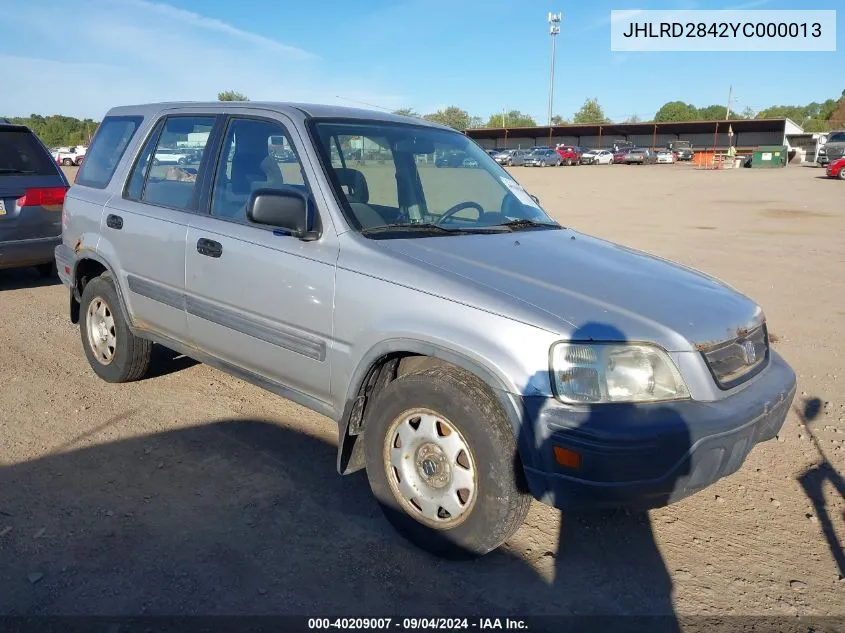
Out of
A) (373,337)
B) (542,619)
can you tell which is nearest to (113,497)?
(373,337)

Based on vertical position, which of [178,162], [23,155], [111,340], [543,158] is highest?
[543,158]

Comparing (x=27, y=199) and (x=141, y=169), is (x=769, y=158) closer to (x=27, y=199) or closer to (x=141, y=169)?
(x=27, y=199)

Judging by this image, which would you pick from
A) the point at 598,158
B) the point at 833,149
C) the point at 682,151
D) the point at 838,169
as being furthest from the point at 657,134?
the point at 838,169

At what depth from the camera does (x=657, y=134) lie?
69625mm

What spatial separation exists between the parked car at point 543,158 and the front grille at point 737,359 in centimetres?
5155

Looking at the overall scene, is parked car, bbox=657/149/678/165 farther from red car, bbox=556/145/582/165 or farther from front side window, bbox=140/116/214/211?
front side window, bbox=140/116/214/211

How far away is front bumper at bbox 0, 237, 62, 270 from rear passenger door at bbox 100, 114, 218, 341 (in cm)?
346

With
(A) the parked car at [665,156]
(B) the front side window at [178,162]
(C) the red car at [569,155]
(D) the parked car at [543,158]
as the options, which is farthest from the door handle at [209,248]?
(A) the parked car at [665,156]

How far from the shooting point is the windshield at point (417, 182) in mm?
3623

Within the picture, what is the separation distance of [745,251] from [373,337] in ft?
33.3

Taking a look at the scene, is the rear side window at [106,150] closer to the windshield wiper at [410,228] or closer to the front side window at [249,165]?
the front side window at [249,165]

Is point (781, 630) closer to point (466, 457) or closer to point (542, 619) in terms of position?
point (542, 619)

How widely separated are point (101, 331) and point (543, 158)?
50.9 meters

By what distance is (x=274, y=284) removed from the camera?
3586 mm
